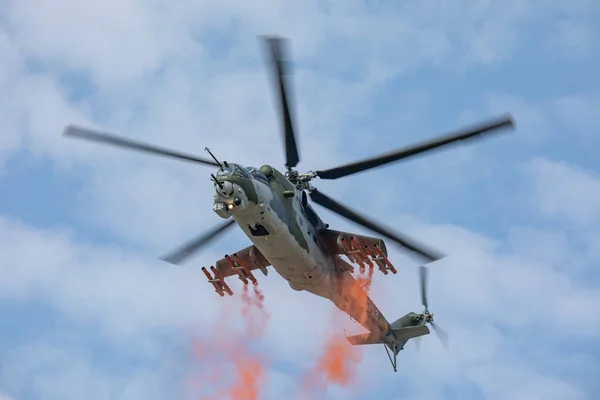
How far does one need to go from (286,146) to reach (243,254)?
7.57 metres

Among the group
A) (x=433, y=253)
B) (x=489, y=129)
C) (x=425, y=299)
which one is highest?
(x=425, y=299)

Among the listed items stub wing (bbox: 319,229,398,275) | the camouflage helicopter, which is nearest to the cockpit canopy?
the camouflage helicopter

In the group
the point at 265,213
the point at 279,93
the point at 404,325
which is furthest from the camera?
the point at 404,325

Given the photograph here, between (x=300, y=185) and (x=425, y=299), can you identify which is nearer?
(x=300, y=185)

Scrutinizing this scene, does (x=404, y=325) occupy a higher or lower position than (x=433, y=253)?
higher

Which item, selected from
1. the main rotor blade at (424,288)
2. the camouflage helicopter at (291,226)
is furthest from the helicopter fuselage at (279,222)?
the main rotor blade at (424,288)

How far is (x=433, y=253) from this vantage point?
119ft

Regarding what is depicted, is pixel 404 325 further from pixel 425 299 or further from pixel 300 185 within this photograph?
pixel 300 185

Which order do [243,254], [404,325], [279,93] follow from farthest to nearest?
[404,325]
[243,254]
[279,93]

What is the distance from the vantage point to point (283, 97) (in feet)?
109

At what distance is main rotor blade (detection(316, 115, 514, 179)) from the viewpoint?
33.6 metres

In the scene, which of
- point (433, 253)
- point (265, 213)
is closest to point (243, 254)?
point (265, 213)

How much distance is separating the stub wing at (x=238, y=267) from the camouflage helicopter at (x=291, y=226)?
5 cm

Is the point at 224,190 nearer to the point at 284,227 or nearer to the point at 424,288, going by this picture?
the point at 284,227
